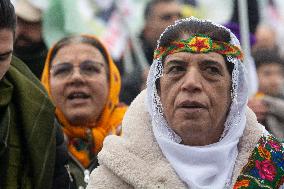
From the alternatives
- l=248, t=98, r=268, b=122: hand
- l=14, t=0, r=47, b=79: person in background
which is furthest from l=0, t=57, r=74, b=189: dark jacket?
l=14, t=0, r=47, b=79: person in background

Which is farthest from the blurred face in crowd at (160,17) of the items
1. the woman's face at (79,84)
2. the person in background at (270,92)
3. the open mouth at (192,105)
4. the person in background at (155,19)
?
the open mouth at (192,105)

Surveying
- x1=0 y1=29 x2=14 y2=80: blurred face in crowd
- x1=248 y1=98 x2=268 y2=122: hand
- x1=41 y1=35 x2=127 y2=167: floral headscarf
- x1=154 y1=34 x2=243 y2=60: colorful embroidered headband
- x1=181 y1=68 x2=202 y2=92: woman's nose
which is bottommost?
x1=41 y1=35 x2=127 y2=167: floral headscarf

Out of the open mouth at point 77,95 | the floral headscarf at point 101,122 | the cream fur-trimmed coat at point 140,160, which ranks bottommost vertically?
the floral headscarf at point 101,122

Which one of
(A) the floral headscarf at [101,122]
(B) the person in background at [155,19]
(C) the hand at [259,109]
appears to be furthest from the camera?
(B) the person in background at [155,19]

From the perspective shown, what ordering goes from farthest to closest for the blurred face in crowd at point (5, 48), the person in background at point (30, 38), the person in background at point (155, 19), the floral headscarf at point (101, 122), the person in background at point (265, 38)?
the person in background at point (265, 38) → the person in background at point (155, 19) → the person in background at point (30, 38) → the floral headscarf at point (101, 122) → the blurred face in crowd at point (5, 48)

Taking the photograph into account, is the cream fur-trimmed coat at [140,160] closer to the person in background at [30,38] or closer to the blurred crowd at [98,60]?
the blurred crowd at [98,60]

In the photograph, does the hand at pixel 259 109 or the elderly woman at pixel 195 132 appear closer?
the elderly woman at pixel 195 132

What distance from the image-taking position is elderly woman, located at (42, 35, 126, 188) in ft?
13.8

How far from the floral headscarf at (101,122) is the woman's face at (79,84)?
4cm

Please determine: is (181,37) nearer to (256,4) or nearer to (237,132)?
(237,132)

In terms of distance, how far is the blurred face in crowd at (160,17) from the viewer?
541 cm

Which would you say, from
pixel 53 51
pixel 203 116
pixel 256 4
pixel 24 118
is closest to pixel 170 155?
pixel 203 116

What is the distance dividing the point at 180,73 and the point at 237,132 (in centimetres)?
30

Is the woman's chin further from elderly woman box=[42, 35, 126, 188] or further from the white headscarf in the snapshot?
the white headscarf
